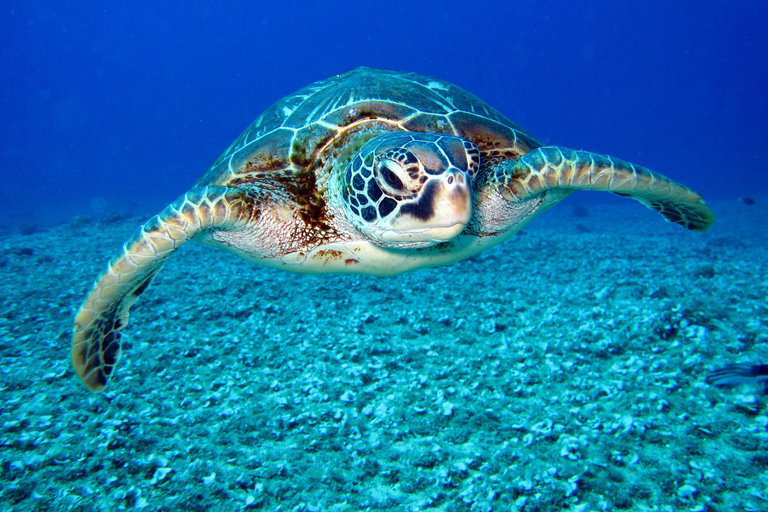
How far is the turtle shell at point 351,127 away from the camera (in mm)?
2773

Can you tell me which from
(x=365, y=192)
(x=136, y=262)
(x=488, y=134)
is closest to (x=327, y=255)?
(x=365, y=192)

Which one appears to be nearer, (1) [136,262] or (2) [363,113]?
(1) [136,262]

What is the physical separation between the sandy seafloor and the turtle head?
1.25 metres

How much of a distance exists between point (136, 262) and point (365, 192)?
5.22 ft

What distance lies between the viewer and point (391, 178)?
1881 mm

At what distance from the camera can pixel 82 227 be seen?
9891 millimetres

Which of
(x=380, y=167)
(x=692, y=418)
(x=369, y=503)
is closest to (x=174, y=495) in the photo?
(x=369, y=503)

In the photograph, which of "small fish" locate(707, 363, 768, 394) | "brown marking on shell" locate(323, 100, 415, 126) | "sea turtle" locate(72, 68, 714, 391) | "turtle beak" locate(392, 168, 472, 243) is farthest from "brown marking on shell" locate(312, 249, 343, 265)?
"small fish" locate(707, 363, 768, 394)

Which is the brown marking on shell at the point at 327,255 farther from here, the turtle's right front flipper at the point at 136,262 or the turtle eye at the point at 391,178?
the turtle eye at the point at 391,178

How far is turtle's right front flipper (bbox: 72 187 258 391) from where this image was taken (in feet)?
7.45

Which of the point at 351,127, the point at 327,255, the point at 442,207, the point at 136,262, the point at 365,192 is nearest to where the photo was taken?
the point at 442,207

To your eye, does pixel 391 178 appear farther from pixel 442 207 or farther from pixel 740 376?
pixel 740 376

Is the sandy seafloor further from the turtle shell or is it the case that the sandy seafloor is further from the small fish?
the turtle shell

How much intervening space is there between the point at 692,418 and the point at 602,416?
518mm
